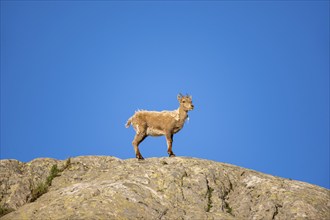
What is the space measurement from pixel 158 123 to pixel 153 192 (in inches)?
270

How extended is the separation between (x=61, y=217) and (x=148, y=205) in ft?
10.8

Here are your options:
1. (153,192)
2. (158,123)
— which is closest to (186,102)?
(158,123)

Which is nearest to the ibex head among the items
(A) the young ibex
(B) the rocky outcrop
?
(A) the young ibex

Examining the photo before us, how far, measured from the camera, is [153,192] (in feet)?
55.6

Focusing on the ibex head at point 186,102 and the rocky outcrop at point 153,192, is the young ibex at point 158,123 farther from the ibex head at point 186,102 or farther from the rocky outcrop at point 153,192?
the rocky outcrop at point 153,192

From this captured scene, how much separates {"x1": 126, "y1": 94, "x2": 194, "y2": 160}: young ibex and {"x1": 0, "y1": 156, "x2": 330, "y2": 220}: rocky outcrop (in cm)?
249

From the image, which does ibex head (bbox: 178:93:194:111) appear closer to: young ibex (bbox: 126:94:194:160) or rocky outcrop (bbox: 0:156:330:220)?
young ibex (bbox: 126:94:194:160)

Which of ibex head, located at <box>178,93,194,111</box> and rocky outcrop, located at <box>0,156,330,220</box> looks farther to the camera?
ibex head, located at <box>178,93,194,111</box>

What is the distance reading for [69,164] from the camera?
66.3 ft

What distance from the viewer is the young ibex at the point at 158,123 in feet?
75.7

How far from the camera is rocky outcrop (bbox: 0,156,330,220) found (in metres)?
15.4

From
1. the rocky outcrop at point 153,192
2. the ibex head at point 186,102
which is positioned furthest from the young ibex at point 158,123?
the rocky outcrop at point 153,192

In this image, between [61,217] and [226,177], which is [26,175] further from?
[226,177]

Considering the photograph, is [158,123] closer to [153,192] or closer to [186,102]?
[186,102]
